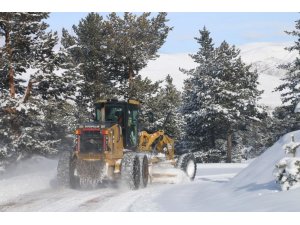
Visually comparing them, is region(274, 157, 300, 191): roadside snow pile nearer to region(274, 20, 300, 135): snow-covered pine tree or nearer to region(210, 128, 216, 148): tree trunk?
region(274, 20, 300, 135): snow-covered pine tree

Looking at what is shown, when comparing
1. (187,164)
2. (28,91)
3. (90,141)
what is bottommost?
(187,164)

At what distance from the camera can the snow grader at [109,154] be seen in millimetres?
14953

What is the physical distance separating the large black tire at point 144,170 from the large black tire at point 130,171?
37 cm

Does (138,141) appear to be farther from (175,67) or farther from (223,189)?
(175,67)

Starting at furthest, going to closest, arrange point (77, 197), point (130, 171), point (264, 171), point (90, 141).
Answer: point (90, 141), point (130, 171), point (77, 197), point (264, 171)

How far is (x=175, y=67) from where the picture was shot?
147m

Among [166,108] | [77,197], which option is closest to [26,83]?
[77,197]

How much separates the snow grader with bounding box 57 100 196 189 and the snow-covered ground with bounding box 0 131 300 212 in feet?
1.46

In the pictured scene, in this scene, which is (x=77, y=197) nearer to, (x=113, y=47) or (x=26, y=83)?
(x=26, y=83)

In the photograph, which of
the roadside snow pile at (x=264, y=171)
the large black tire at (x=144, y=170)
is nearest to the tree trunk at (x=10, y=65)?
the large black tire at (x=144, y=170)

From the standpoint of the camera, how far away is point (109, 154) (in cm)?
1520

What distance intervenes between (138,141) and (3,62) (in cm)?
790

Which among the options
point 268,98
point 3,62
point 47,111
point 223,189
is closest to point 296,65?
point 47,111

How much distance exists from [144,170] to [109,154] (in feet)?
4.82
